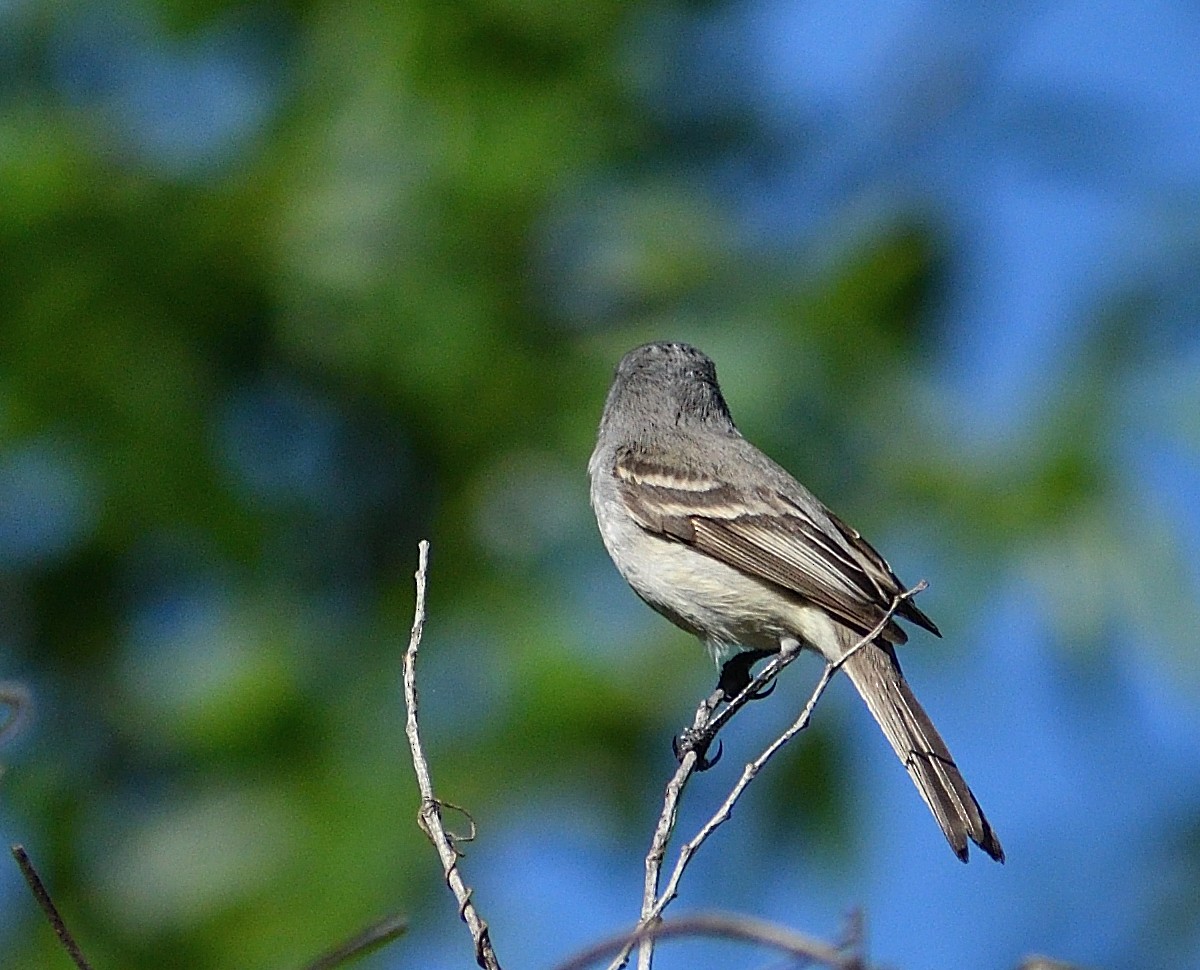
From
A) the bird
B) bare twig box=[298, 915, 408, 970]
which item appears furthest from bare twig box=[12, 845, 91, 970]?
the bird

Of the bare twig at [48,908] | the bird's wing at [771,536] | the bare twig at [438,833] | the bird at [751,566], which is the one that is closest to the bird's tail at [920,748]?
the bird at [751,566]

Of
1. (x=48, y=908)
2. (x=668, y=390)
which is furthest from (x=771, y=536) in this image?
(x=48, y=908)

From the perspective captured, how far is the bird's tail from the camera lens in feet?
13.3

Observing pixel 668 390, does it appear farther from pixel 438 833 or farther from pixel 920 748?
pixel 438 833

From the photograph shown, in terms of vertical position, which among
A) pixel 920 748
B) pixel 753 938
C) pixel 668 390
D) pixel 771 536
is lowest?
pixel 753 938

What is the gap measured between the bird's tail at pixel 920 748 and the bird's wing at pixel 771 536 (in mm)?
131

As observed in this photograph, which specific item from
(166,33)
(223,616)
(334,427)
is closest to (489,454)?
(334,427)

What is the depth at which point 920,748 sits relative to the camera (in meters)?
4.51

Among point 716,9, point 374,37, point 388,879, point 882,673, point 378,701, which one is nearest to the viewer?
point 882,673

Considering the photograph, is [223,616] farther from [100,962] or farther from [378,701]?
[100,962]

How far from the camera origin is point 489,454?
7973 mm

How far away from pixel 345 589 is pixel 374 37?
2685 millimetres

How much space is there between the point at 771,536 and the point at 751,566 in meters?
0.24

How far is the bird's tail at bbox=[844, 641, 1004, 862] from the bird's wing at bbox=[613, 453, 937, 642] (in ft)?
0.43
